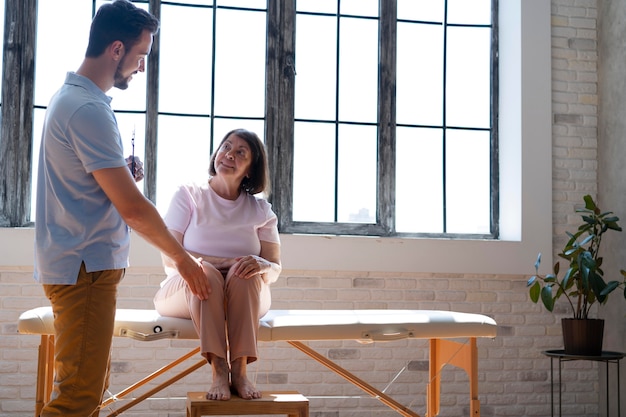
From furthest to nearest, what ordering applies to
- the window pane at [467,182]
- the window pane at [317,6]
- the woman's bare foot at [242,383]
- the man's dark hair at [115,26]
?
the window pane at [467,182] → the window pane at [317,6] → the woman's bare foot at [242,383] → the man's dark hair at [115,26]

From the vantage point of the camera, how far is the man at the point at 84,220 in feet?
6.50

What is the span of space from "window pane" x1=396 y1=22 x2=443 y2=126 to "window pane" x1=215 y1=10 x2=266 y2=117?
32.8 inches

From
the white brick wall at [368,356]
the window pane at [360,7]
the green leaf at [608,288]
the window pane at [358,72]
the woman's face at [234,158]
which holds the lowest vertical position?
the white brick wall at [368,356]

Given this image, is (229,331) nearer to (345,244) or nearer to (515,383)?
(345,244)

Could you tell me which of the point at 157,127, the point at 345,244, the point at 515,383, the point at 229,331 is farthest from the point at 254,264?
the point at 515,383

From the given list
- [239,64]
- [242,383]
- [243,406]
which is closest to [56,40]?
[239,64]

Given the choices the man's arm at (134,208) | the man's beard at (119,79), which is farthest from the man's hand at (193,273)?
the man's beard at (119,79)

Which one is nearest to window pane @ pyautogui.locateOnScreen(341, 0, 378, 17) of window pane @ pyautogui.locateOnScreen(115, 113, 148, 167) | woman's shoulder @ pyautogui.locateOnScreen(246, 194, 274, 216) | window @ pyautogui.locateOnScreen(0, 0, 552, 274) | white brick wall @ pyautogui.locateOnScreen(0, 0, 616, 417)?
window @ pyautogui.locateOnScreen(0, 0, 552, 274)

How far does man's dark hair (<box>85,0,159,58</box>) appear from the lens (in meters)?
2.09

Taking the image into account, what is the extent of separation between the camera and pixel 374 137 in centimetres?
467

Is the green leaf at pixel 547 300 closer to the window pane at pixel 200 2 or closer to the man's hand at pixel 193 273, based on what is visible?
the man's hand at pixel 193 273

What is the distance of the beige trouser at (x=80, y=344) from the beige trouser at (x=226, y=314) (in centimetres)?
65

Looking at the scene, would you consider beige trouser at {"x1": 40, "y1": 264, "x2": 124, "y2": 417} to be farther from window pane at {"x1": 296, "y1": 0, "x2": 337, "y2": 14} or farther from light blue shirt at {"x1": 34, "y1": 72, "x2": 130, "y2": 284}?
window pane at {"x1": 296, "y1": 0, "x2": 337, "y2": 14}

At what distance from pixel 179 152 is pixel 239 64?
613 millimetres
